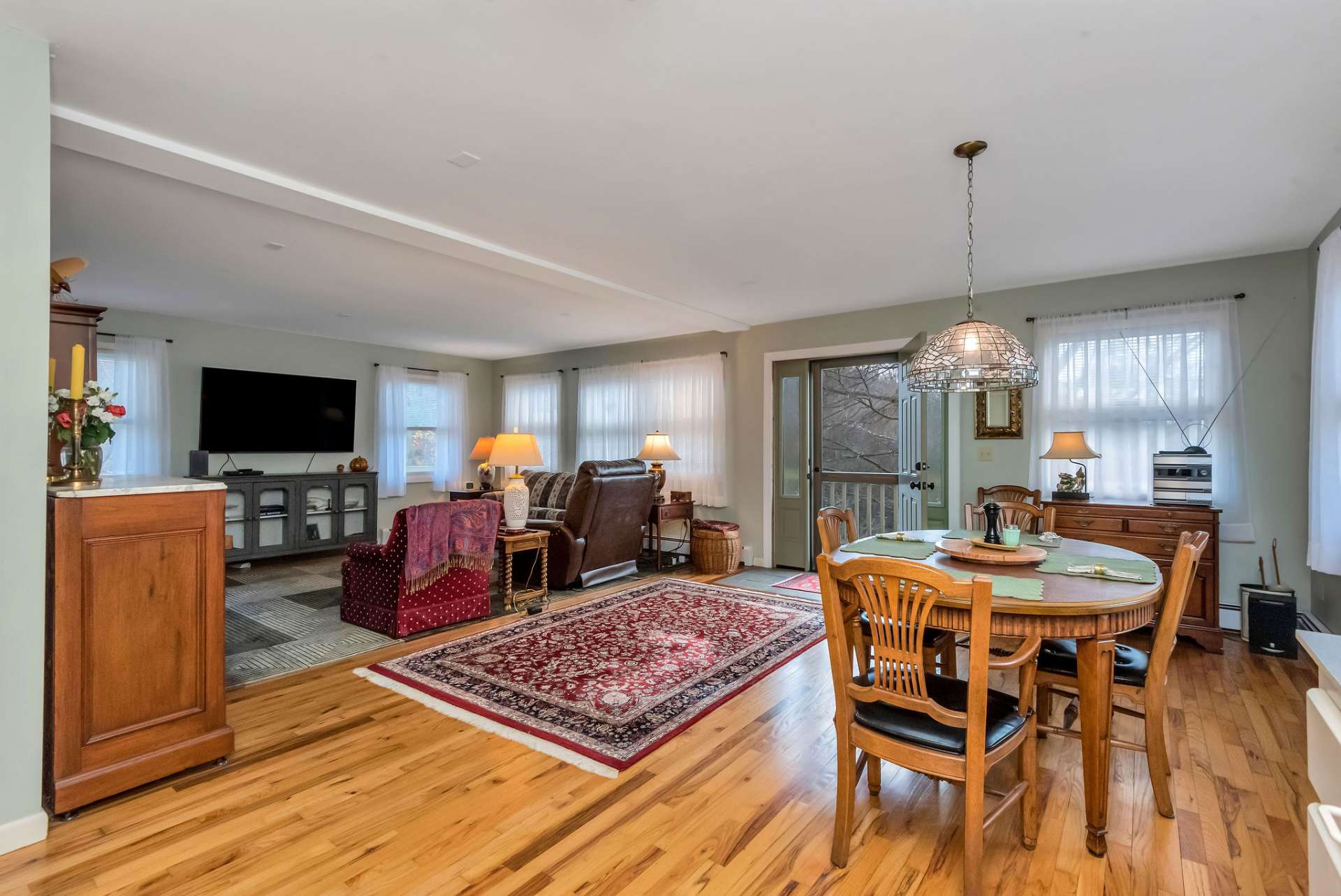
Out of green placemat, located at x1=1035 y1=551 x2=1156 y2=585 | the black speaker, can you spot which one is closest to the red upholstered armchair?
green placemat, located at x1=1035 y1=551 x2=1156 y2=585

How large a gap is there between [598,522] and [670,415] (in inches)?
80.6

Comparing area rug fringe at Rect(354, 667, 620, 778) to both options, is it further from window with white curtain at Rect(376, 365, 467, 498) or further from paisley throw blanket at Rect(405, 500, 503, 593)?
window with white curtain at Rect(376, 365, 467, 498)

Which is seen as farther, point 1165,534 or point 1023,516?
point 1165,534

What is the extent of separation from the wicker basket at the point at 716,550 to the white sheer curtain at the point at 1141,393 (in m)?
2.60

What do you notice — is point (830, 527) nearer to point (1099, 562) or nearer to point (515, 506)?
point (1099, 562)

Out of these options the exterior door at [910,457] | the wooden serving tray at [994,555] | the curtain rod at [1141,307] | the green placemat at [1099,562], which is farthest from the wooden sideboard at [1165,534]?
the wooden serving tray at [994,555]

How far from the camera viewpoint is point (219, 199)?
324 cm

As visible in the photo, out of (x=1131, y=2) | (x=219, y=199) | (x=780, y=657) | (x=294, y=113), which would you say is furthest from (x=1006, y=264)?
(x=219, y=199)

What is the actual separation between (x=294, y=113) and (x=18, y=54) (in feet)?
2.43

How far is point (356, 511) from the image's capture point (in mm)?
7121

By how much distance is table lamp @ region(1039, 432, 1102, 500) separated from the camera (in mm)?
4086

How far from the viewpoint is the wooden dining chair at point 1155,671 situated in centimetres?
196

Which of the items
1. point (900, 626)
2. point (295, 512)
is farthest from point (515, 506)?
point (900, 626)

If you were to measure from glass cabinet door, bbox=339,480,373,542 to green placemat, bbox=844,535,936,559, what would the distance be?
6059mm
